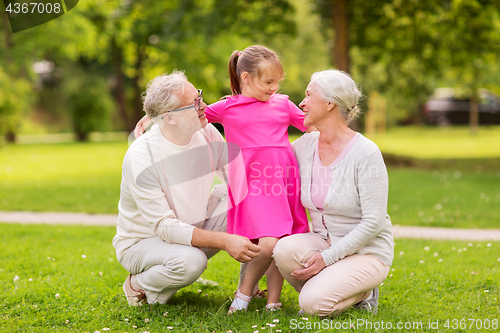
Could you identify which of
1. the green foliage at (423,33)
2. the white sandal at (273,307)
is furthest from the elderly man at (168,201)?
the green foliage at (423,33)

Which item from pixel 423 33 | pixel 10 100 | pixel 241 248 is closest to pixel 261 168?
pixel 241 248

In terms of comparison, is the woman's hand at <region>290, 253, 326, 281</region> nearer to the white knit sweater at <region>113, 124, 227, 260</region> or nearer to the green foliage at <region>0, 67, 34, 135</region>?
the white knit sweater at <region>113, 124, 227, 260</region>

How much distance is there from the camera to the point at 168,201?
3260mm

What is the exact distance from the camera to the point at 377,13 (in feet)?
39.8

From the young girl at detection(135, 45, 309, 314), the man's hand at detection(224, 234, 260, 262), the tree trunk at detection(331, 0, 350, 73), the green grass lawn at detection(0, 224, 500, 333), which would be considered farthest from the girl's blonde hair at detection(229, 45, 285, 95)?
the tree trunk at detection(331, 0, 350, 73)

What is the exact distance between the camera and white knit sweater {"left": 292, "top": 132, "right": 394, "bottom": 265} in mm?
2943

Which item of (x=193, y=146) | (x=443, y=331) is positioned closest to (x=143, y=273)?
(x=193, y=146)

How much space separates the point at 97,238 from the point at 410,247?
3.43 metres

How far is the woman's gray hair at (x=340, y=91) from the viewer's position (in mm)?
3053

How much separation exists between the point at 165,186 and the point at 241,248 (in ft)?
2.26

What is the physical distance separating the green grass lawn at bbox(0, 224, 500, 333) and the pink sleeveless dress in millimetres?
587

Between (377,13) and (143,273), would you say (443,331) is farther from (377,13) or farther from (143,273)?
(377,13)

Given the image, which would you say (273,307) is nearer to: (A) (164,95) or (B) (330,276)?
(B) (330,276)

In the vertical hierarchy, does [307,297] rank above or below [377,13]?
below
